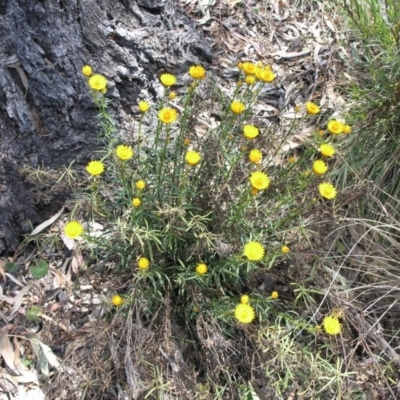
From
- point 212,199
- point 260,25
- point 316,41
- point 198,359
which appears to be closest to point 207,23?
point 260,25

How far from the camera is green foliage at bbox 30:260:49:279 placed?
2631 millimetres

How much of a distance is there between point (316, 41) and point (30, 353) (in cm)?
269

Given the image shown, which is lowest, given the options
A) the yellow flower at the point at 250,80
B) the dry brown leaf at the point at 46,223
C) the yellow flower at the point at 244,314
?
the yellow flower at the point at 244,314

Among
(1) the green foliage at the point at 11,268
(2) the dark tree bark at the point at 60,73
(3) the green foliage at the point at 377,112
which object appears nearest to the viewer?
(2) the dark tree bark at the point at 60,73

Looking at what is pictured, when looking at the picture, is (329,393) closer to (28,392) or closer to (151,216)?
(151,216)

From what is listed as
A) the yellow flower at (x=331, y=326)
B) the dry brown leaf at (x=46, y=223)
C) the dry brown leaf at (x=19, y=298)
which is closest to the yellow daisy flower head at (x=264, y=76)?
the yellow flower at (x=331, y=326)

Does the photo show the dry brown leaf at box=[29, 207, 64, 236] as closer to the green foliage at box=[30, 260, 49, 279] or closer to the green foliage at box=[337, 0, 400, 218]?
the green foliage at box=[30, 260, 49, 279]

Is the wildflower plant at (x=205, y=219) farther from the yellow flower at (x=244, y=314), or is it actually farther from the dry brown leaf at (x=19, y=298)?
the dry brown leaf at (x=19, y=298)

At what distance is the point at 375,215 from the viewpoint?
2846 mm

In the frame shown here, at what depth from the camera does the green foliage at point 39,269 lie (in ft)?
8.63

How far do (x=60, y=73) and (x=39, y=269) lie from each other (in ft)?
3.23

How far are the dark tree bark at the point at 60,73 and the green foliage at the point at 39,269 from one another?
0.18 meters

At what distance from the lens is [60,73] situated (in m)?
2.50

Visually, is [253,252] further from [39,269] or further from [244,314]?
[39,269]
